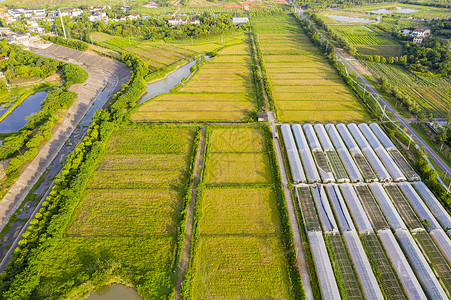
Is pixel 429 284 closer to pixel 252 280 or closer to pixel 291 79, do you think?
pixel 252 280

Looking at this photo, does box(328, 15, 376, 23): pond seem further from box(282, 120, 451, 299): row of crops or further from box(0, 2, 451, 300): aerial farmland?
box(282, 120, 451, 299): row of crops

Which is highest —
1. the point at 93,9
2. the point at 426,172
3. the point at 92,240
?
the point at 93,9

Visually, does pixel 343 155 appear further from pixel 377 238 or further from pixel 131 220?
pixel 131 220

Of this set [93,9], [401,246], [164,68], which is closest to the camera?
[401,246]

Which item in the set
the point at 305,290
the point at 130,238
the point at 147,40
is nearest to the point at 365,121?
the point at 305,290

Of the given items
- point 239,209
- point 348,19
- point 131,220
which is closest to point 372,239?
point 239,209

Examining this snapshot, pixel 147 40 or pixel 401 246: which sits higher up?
pixel 147 40

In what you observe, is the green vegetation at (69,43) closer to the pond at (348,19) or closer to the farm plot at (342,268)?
the farm plot at (342,268)
